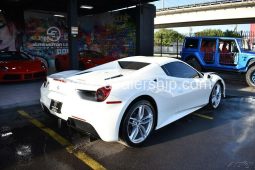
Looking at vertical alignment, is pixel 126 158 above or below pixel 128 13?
below

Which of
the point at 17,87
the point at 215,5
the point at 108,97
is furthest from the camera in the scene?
the point at 215,5

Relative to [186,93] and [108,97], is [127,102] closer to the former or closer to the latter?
[108,97]

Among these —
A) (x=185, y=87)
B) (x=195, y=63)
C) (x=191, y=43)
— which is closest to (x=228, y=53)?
(x=195, y=63)

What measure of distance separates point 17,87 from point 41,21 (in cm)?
771

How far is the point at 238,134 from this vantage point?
4707 mm

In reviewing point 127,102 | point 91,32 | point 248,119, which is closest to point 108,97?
point 127,102

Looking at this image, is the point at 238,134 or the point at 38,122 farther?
the point at 38,122

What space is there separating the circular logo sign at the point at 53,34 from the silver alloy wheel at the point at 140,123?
12.9 m

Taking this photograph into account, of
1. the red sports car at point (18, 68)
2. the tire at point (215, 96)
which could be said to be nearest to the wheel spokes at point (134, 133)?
the tire at point (215, 96)

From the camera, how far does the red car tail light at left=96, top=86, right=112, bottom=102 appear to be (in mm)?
3697

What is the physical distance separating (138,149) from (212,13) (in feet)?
110

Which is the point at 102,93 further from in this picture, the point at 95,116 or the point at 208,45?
the point at 208,45

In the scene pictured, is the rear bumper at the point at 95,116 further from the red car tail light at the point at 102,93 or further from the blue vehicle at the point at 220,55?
the blue vehicle at the point at 220,55

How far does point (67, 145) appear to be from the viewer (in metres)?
4.14
